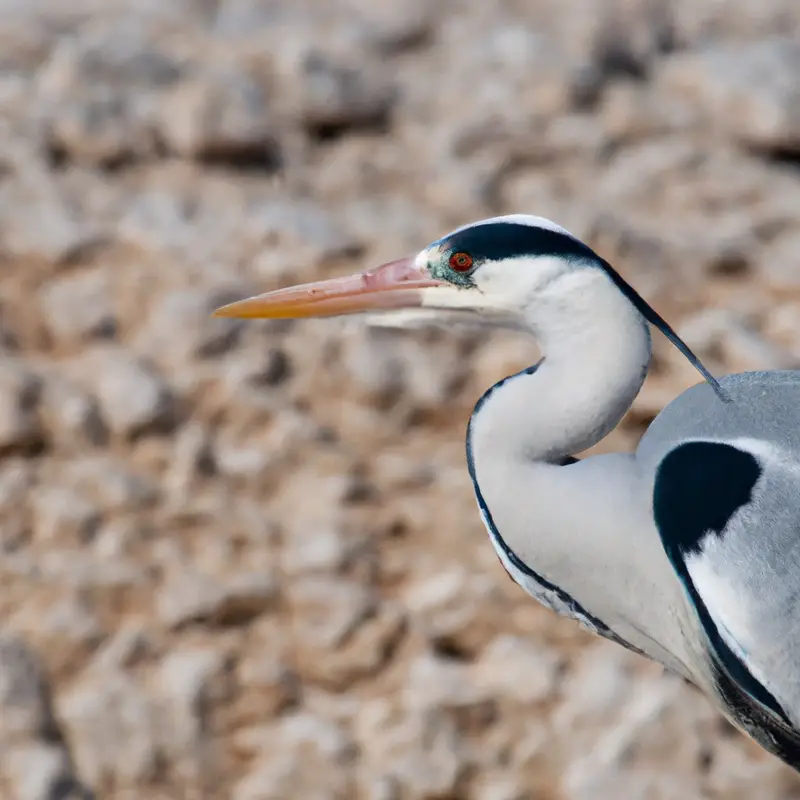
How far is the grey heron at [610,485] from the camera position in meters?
1.22

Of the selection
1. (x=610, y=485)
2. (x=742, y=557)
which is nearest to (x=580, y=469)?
(x=610, y=485)

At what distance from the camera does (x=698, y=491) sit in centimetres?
124

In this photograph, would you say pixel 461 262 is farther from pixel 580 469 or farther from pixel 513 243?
pixel 580 469

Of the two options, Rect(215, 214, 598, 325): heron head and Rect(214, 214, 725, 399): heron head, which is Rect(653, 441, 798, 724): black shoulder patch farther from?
Rect(215, 214, 598, 325): heron head

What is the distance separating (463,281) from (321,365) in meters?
1.33

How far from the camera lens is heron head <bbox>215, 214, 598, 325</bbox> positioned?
4.07 ft

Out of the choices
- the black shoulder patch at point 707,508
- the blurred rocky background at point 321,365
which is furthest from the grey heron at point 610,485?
the blurred rocky background at point 321,365

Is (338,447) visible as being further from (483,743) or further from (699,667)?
(699,667)

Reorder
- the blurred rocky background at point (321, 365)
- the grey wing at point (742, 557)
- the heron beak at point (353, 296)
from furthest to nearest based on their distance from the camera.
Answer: the blurred rocky background at point (321, 365) < the heron beak at point (353, 296) < the grey wing at point (742, 557)

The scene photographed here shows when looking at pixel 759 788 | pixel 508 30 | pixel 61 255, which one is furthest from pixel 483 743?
pixel 508 30

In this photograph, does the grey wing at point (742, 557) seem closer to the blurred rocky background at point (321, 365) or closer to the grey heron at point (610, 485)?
the grey heron at point (610, 485)

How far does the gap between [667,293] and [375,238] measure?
65 cm

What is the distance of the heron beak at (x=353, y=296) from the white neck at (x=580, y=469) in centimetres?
13

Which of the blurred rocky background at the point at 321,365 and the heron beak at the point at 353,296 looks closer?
the heron beak at the point at 353,296
